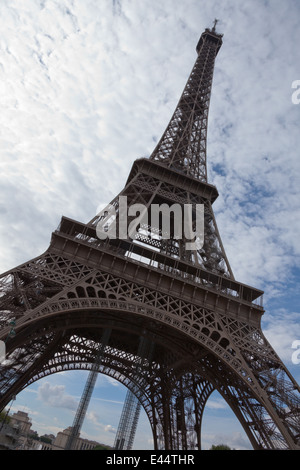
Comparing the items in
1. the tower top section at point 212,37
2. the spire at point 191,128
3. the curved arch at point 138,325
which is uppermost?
the tower top section at point 212,37

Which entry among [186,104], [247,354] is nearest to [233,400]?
[247,354]

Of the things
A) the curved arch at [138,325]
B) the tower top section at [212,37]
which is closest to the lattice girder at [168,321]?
the curved arch at [138,325]

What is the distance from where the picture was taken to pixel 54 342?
82.8ft

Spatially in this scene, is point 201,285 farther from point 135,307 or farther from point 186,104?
point 186,104

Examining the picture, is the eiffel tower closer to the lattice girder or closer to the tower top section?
the lattice girder

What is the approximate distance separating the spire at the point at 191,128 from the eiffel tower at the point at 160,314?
0.52 ft

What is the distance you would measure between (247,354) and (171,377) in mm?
9994

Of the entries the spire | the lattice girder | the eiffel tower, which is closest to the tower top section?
the spire

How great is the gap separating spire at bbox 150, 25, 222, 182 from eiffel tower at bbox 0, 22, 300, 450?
16 centimetres

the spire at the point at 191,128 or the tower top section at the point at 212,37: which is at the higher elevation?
the tower top section at the point at 212,37

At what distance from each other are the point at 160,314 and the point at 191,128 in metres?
20.6

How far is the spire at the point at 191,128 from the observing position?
1160 inches

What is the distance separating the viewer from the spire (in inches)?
1160

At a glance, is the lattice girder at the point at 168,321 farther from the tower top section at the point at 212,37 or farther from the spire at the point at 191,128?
the tower top section at the point at 212,37
